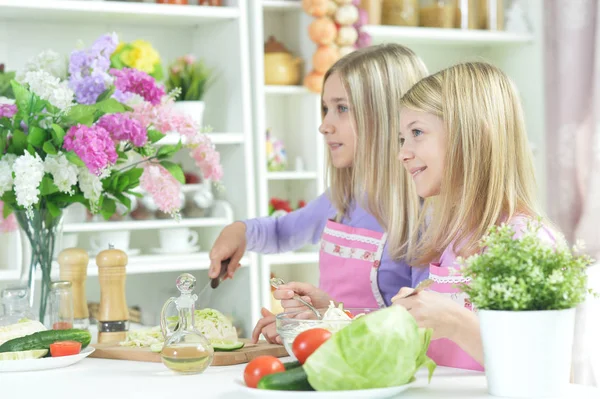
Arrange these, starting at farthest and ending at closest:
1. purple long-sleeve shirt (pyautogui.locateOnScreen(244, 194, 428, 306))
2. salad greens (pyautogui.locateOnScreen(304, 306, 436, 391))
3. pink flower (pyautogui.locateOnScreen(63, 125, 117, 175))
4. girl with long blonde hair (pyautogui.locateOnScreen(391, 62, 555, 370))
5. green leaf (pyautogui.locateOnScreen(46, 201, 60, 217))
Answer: purple long-sleeve shirt (pyautogui.locateOnScreen(244, 194, 428, 306))
green leaf (pyautogui.locateOnScreen(46, 201, 60, 217))
pink flower (pyautogui.locateOnScreen(63, 125, 117, 175))
girl with long blonde hair (pyautogui.locateOnScreen(391, 62, 555, 370))
salad greens (pyautogui.locateOnScreen(304, 306, 436, 391))

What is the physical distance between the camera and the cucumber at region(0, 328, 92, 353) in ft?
4.93

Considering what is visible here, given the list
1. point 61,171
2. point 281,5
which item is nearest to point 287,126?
point 281,5

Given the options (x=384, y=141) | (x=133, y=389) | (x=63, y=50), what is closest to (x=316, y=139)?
(x=63, y=50)

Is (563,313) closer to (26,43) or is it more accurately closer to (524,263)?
(524,263)

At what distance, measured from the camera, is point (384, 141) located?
2.04 metres

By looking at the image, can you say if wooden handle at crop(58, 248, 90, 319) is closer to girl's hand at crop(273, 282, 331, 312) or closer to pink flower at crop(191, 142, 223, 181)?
pink flower at crop(191, 142, 223, 181)

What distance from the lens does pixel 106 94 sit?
A: 1903 mm

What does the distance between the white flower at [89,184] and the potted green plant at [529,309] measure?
3.14ft

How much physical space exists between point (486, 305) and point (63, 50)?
242 cm

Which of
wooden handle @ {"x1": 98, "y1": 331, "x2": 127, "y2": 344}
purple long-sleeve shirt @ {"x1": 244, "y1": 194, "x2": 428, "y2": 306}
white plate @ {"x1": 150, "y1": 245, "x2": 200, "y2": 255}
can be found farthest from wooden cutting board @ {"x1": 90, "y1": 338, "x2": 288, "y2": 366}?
white plate @ {"x1": 150, "y1": 245, "x2": 200, "y2": 255}

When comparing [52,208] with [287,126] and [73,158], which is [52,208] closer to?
[73,158]

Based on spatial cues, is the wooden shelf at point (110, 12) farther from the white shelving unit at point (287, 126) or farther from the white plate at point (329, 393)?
the white plate at point (329, 393)

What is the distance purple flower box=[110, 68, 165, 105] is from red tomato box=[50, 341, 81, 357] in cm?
59

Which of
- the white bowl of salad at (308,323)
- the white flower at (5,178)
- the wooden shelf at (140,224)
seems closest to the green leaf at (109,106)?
the white flower at (5,178)
